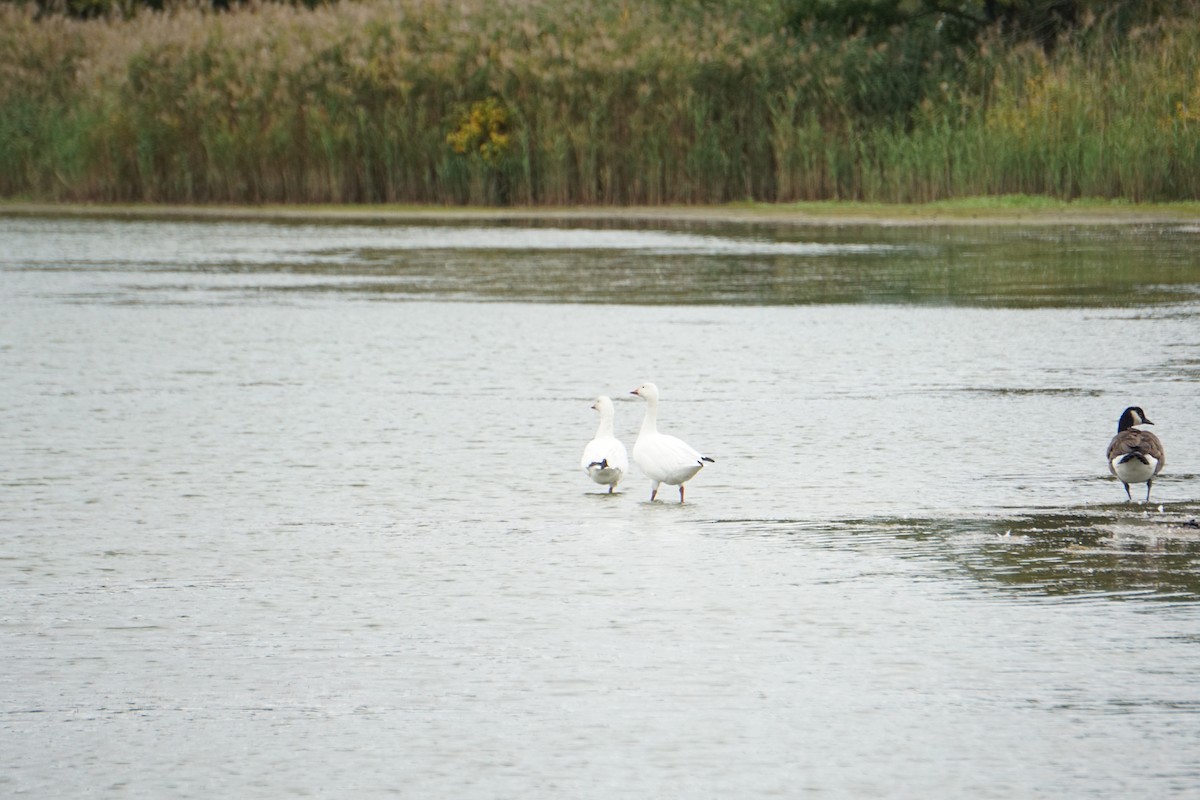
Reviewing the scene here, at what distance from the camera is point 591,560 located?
8031 mm

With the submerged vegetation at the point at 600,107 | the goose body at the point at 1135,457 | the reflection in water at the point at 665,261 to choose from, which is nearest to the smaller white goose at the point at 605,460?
the goose body at the point at 1135,457

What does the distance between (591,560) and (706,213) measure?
22325 millimetres

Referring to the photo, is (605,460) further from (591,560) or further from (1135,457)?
(1135,457)

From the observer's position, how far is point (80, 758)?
5.52 m

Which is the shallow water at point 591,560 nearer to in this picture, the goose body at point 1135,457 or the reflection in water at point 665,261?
the goose body at point 1135,457

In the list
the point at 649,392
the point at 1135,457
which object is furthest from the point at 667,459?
the point at 1135,457

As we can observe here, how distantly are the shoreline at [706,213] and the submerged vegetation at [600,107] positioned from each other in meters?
0.48

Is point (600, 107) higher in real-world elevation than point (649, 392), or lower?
higher

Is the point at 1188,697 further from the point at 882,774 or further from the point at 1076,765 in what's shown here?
the point at 882,774

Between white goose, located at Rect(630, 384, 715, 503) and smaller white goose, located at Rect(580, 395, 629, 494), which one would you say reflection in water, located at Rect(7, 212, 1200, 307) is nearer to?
smaller white goose, located at Rect(580, 395, 629, 494)

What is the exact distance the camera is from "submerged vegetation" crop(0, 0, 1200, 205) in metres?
29.2

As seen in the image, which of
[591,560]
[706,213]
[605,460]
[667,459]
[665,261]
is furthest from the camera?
[706,213]

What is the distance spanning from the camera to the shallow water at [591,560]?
557 cm

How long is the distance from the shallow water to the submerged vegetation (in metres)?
11.9
